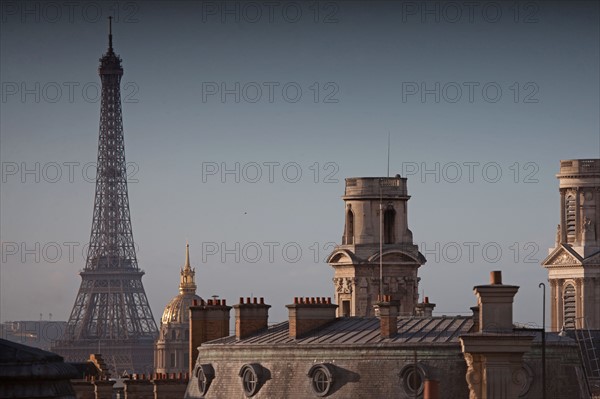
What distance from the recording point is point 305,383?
284 ft

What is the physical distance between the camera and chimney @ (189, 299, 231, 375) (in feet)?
331

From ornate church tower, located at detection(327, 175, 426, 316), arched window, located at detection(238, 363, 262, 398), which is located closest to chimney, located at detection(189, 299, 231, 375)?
arched window, located at detection(238, 363, 262, 398)

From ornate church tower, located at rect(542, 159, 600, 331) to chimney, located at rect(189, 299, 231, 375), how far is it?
78348mm

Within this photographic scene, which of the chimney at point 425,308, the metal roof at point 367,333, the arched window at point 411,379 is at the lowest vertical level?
the arched window at point 411,379

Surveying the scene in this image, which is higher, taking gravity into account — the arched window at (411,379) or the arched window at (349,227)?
the arched window at (349,227)

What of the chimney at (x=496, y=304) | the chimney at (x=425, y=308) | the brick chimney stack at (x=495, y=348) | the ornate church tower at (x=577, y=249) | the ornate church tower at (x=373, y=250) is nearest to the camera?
the brick chimney stack at (x=495, y=348)

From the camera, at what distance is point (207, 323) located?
3974 inches

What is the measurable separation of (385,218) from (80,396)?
4483 cm

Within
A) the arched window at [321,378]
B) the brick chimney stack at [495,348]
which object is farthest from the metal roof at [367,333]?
the brick chimney stack at [495,348]

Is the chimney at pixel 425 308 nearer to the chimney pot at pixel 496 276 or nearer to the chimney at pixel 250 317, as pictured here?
the chimney at pixel 250 317

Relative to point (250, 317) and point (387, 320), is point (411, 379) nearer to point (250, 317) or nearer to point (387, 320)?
point (387, 320)

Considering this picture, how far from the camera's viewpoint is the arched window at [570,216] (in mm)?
179875

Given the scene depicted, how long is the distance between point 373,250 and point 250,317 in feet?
177

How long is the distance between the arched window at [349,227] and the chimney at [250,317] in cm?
5399
